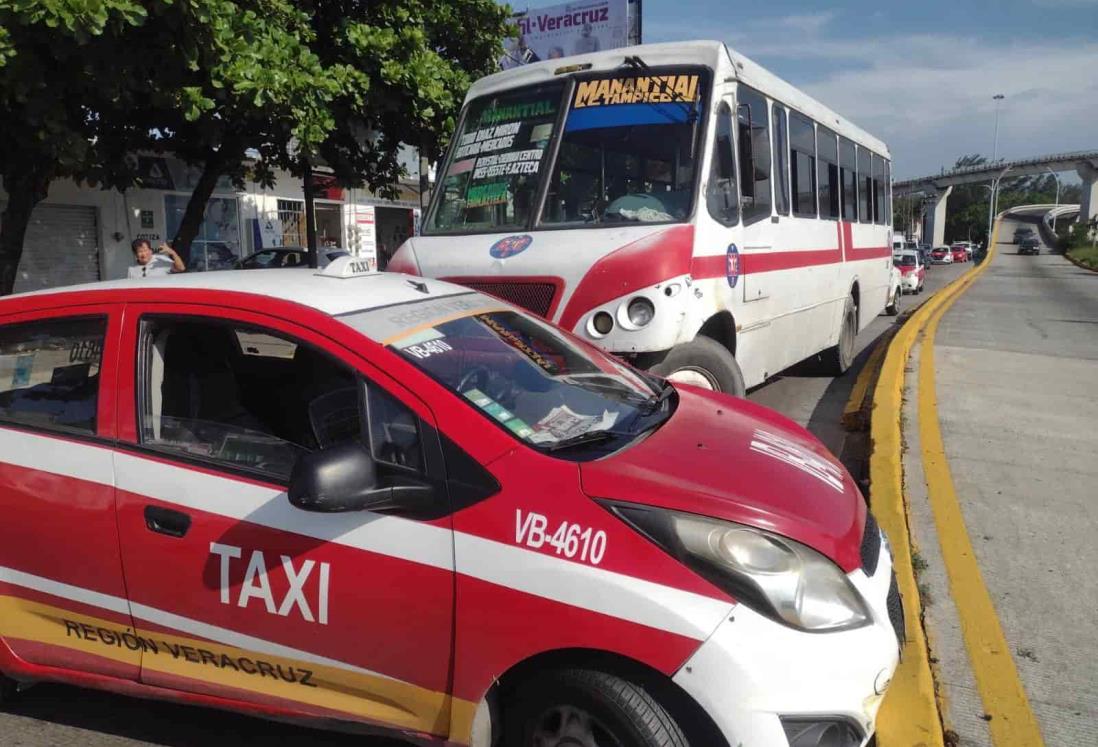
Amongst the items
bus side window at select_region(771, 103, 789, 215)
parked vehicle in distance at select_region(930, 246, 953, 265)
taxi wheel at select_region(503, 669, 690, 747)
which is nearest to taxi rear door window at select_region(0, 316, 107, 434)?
taxi wheel at select_region(503, 669, 690, 747)

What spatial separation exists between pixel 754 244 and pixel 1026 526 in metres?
2.72

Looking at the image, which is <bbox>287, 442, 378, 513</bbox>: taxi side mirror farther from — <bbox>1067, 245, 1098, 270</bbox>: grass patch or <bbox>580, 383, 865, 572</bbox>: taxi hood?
<bbox>1067, 245, 1098, 270</bbox>: grass patch

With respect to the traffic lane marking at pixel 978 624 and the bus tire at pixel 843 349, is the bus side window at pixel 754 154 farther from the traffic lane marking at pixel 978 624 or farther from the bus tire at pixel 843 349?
the bus tire at pixel 843 349

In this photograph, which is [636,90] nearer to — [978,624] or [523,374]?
[523,374]

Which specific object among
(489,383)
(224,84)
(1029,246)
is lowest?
(489,383)

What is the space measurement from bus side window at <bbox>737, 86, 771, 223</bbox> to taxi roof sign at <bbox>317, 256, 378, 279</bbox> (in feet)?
11.3

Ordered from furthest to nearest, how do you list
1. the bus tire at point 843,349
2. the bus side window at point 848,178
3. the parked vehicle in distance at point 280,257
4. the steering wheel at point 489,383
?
the parked vehicle in distance at point 280,257
the bus tire at point 843,349
the bus side window at point 848,178
the steering wheel at point 489,383

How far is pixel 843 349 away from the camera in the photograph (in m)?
10.0

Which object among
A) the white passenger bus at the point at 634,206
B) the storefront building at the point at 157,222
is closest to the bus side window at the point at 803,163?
the white passenger bus at the point at 634,206

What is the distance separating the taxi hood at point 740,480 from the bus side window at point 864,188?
815 centimetres

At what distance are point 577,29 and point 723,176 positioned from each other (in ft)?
85.5

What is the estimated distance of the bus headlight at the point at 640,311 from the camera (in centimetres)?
504

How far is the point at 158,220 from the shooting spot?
19172 millimetres

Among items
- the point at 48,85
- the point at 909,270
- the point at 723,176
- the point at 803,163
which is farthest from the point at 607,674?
the point at 909,270
